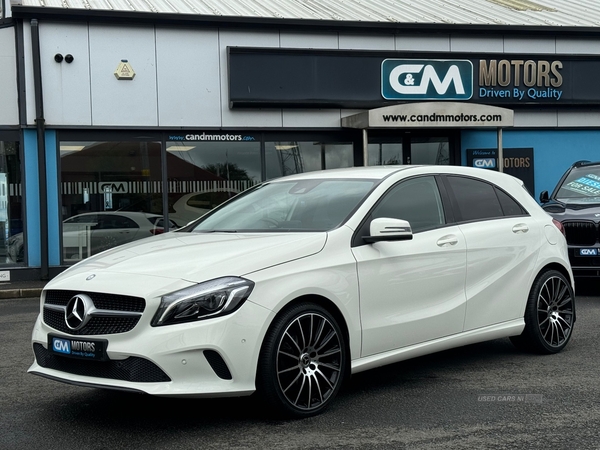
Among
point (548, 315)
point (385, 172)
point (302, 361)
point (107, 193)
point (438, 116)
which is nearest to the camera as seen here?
point (302, 361)

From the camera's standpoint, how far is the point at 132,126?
15.5m

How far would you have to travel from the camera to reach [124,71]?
15.4m

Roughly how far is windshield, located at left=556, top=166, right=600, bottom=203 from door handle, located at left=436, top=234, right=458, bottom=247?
239 inches

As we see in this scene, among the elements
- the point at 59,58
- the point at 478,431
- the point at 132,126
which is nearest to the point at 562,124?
the point at 132,126

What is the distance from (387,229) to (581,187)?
750cm

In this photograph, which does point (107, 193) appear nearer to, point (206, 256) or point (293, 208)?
point (293, 208)

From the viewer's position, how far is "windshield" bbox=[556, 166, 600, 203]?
1157 centimetres

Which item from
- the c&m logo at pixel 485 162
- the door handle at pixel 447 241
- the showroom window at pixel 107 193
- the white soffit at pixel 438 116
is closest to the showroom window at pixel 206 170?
the showroom window at pixel 107 193

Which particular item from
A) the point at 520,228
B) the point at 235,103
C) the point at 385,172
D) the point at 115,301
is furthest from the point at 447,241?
the point at 235,103

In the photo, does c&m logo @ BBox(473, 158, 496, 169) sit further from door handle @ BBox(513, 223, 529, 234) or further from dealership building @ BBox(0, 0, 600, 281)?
door handle @ BBox(513, 223, 529, 234)

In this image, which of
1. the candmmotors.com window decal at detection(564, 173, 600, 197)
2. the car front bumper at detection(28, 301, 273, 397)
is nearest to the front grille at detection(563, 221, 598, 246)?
the candmmotors.com window decal at detection(564, 173, 600, 197)

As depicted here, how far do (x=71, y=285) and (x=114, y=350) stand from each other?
0.60m

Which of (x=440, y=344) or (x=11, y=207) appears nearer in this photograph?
(x=440, y=344)

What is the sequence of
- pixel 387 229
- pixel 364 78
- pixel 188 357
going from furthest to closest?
1. pixel 364 78
2. pixel 387 229
3. pixel 188 357
